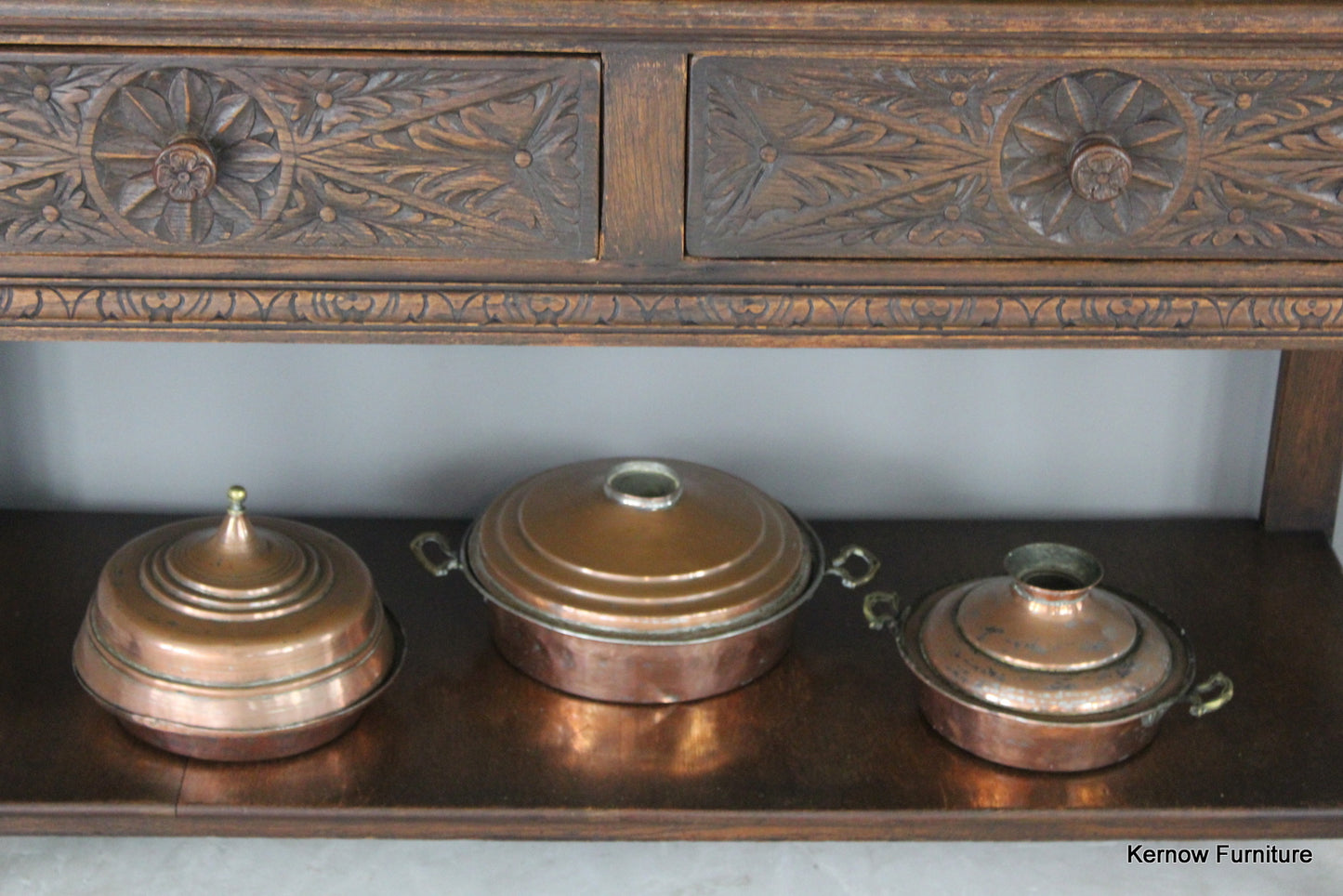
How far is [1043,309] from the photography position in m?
0.90

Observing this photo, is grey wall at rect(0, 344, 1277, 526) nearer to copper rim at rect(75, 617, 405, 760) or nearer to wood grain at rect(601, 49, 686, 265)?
copper rim at rect(75, 617, 405, 760)

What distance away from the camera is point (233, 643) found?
1019mm

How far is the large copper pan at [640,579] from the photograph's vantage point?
3.56 ft

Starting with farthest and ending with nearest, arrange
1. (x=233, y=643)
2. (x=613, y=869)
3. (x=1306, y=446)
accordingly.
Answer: (x=1306, y=446) < (x=613, y=869) < (x=233, y=643)

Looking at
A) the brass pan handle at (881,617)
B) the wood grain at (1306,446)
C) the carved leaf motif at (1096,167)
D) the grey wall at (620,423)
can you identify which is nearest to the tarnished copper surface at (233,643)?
the grey wall at (620,423)

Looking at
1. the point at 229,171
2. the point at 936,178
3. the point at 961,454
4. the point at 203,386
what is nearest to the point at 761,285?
the point at 936,178

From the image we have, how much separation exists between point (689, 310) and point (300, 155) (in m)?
0.24

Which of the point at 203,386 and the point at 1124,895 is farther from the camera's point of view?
the point at 203,386

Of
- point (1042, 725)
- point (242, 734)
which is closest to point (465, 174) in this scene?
point (242, 734)

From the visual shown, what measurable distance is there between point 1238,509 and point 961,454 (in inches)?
10.7

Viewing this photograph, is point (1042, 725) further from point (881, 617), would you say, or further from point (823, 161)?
point (823, 161)

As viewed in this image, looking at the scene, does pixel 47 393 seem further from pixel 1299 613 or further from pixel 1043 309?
pixel 1299 613

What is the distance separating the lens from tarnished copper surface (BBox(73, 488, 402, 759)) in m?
1.02

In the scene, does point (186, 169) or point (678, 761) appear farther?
A: point (678, 761)
